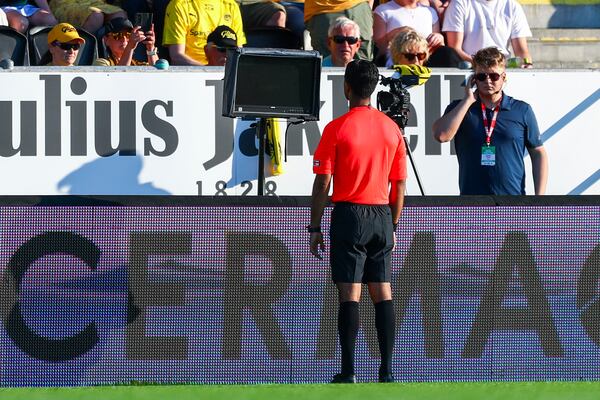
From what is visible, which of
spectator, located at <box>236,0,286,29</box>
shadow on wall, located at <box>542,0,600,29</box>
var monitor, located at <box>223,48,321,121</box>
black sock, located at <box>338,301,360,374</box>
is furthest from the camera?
shadow on wall, located at <box>542,0,600,29</box>

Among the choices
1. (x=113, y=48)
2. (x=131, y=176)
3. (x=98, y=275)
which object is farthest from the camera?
(x=113, y=48)

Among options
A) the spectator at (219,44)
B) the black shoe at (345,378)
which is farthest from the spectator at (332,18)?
the black shoe at (345,378)

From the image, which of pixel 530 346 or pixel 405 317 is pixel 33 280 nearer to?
pixel 405 317

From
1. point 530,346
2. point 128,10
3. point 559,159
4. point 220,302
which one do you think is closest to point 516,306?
point 530,346

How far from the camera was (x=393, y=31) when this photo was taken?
11812 mm

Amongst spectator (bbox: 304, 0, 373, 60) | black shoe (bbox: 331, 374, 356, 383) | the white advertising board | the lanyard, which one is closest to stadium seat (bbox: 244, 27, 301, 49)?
spectator (bbox: 304, 0, 373, 60)

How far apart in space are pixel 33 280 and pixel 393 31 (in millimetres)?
5304

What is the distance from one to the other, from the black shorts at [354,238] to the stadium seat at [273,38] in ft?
16.7

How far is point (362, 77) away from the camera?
22.4ft

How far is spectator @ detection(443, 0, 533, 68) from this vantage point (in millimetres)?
11852

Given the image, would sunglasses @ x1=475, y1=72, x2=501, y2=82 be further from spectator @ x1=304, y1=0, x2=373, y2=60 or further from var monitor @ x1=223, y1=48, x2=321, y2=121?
spectator @ x1=304, y1=0, x2=373, y2=60

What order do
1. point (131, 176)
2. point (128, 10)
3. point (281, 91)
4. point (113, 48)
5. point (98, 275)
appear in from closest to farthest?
1. point (98, 275)
2. point (281, 91)
3. point (131, 176)
4. point (113, 48)
5. point (128, 10)

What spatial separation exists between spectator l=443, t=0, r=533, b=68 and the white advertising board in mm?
1411

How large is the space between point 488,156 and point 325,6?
3.53 meters
